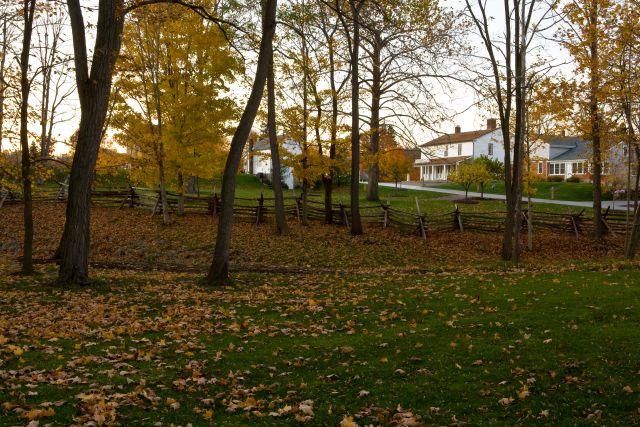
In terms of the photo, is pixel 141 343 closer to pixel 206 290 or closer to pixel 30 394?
pixel 30 394

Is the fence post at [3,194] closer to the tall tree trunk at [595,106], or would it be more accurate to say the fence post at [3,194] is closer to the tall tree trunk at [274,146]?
the tall tree trunk at [274,146]

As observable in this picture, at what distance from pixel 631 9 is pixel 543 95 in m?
3.44

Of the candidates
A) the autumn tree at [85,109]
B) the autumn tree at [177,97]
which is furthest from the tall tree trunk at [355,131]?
the autumn tree at [85,109]

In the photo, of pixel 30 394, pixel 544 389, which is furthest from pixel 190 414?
pixel 544 389

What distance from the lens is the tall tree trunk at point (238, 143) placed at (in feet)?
41.0

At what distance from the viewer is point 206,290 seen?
40.4 ft

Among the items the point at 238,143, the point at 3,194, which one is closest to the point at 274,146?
the point at 238,143

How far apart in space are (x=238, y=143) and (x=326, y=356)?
21.1ft

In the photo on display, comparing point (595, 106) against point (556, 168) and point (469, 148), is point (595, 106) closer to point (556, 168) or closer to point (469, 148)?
point (556, 168)

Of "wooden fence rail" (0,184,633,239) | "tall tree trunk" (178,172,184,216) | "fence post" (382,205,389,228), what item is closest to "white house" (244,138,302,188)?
"wooden fence rail" (0,184,633,239)

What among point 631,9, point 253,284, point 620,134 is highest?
point 631,9

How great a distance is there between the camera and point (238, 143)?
1252 cm

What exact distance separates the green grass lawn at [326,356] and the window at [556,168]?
57.8 meters

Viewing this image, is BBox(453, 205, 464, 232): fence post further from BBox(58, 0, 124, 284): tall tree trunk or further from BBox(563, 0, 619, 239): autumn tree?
BBox(58, 0, 124, 284): tall tree trunk
